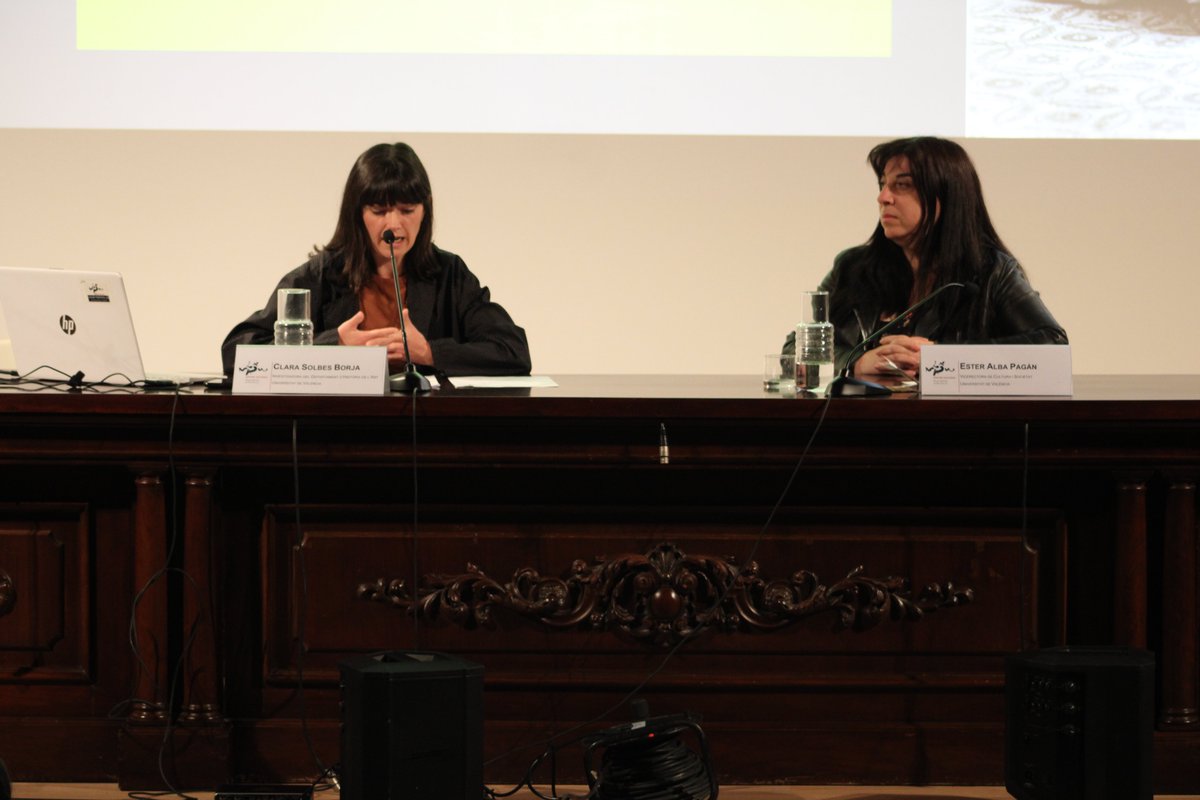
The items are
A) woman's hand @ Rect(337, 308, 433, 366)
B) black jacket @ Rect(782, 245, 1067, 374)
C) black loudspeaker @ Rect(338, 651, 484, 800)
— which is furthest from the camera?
black jacket @ Rect(782, 245, 1067, 374)

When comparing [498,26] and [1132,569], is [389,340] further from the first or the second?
[498,26]

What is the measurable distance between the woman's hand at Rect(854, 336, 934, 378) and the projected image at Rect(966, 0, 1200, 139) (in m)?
1.49

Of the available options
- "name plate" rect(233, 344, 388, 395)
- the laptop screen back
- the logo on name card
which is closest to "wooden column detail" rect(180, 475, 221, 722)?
"name plate" rect(233, 344, 388, 395)

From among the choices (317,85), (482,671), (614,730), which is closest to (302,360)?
(482,671)

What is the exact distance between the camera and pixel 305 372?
209cm

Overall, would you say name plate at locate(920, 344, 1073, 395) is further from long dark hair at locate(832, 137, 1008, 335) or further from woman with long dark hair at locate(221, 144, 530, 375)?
woman with long dark hair at locate(221, 144, 530, 375)

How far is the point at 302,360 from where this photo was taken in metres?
2.10

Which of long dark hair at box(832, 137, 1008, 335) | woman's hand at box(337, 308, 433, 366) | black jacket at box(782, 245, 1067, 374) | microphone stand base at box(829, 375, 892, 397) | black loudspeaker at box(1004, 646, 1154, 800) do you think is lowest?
black loudspeaker at box(1004, 646, 1154, 800)

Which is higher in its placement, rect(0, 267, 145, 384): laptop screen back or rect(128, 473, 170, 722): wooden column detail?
rect(0, 267, 145, 384): laptop screen back

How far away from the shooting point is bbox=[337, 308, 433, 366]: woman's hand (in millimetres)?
2457

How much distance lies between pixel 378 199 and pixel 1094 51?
215 centimetres

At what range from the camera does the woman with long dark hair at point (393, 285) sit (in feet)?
9.08

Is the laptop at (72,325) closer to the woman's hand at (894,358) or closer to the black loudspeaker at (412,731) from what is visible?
the black loudspeaker at (412,731)

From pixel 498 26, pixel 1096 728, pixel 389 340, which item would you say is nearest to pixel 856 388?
pixel 1096 728
